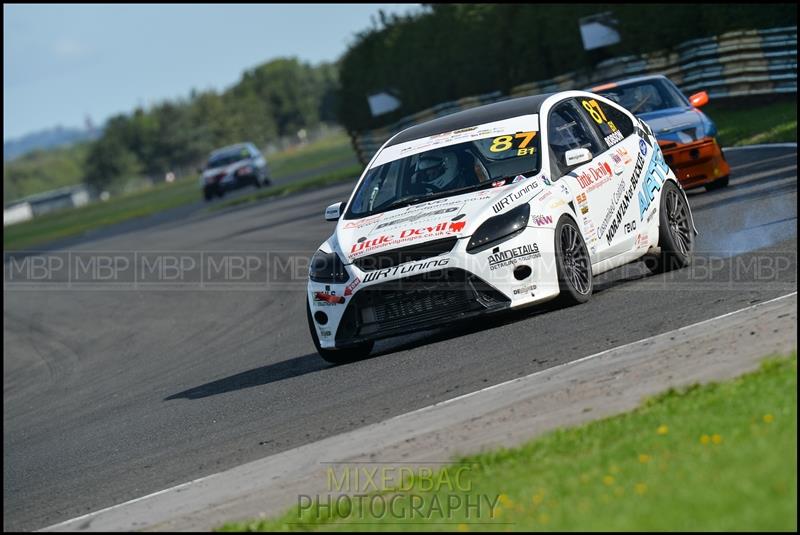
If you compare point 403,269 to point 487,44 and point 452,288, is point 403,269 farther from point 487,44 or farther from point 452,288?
point 487,44

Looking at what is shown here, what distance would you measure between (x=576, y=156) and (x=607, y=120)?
4.45 feet

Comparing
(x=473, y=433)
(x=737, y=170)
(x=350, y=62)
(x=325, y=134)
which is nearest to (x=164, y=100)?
(x=325, y=134)

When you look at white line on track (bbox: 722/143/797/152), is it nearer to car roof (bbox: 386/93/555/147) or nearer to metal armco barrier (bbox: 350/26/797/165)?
metal armco barrier (bbox: 350/26/797/165)

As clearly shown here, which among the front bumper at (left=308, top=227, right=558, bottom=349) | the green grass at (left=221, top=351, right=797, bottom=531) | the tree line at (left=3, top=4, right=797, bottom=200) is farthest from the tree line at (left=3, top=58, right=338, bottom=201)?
the green grass at (left=221, top=351, right=797, bottom=531)

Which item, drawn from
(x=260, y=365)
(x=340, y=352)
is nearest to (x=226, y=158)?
(x=260, y=365)

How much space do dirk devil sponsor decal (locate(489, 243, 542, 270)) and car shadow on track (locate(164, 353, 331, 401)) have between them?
1760 mm

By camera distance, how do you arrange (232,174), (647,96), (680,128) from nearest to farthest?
(680,128), (647,96), (232,174)

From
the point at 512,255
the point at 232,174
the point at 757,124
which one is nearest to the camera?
the point at 512,255

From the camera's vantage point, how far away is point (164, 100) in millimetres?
169125

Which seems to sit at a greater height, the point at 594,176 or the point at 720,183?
the point at 594,176

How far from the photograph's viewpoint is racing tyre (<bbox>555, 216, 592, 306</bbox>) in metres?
9.80

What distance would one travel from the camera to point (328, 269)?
1002 cm

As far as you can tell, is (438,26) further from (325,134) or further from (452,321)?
(325,134)

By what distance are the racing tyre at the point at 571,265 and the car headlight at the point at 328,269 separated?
1.53m
